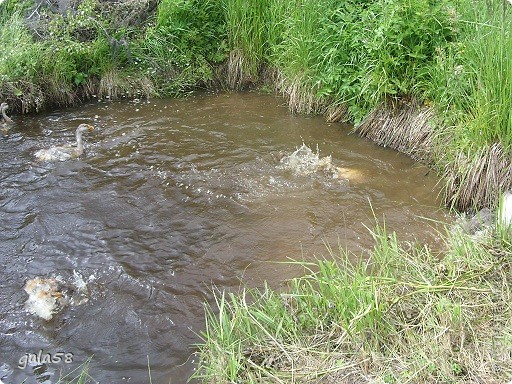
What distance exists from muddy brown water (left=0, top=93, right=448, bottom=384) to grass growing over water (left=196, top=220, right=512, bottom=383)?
612mm

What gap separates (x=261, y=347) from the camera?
10.6 feet

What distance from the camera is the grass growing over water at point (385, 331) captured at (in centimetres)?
297

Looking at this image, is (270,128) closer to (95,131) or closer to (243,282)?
(95,131)

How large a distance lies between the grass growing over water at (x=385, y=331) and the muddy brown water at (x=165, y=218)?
612 mm

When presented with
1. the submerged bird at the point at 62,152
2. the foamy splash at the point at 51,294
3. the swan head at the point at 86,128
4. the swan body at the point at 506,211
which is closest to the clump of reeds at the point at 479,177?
the swan body at the point at 506,211

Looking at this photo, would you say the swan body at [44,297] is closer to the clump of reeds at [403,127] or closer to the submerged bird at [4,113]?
the submerged bird at [4,113]

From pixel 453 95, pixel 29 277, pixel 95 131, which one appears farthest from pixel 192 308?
pixel 95 131

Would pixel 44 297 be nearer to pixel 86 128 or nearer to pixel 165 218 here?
pixel 165 218

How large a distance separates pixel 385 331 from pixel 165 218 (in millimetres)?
2787

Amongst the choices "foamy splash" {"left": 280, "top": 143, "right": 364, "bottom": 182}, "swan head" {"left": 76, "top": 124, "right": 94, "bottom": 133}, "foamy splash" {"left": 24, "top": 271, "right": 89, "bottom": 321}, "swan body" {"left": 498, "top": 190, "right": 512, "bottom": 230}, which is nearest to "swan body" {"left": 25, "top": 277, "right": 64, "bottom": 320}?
"foamy splash" {"left": 24, "top": 271, "right": 89, "bottom": 321}

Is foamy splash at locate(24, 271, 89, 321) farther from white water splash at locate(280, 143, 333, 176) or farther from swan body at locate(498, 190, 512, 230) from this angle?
swan body at locate(498, 190, 512, 230)

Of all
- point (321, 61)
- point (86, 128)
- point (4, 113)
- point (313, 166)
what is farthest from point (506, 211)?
point (4, 113)

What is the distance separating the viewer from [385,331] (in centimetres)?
318

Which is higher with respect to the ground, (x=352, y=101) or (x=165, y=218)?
(x=352, y=101)
